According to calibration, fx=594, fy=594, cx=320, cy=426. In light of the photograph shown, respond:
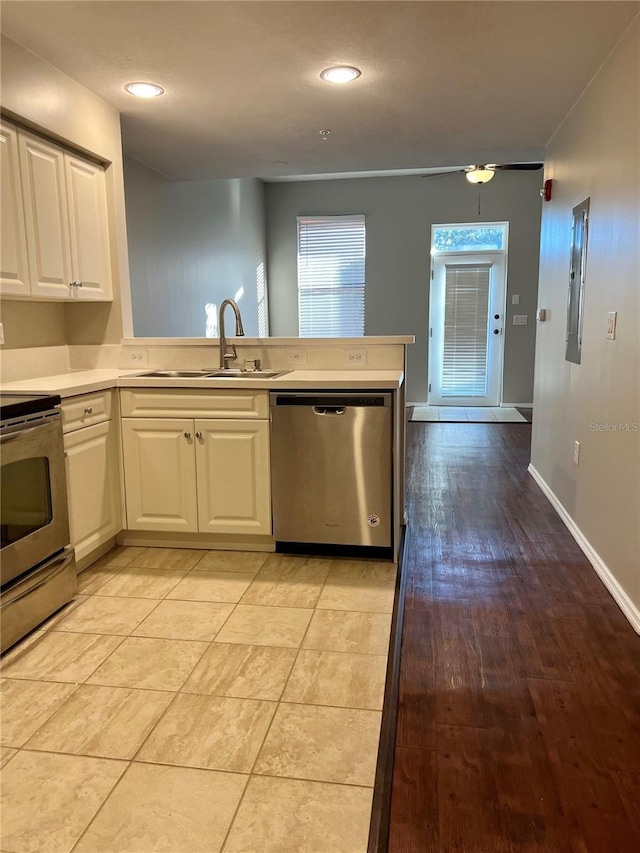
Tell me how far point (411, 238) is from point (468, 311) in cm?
117

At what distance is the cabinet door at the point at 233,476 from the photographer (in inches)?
111

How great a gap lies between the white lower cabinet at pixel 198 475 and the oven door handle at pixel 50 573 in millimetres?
599

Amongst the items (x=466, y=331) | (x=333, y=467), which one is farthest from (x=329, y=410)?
(x=466, y=331)

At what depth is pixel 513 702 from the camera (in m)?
1.79

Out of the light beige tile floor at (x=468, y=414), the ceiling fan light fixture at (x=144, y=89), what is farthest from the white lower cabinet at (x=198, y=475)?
the light beige tile floor at (x=468, y=414)

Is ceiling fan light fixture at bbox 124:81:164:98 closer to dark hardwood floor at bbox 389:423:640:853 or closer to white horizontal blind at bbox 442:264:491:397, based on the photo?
dark hardwood floor at bbox 389:423:640:853

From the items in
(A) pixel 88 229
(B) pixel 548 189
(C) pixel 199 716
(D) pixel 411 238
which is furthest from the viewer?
(D) pixel 411 238

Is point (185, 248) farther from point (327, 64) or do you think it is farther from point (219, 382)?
point (219, 382)

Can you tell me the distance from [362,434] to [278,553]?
0.77 meters

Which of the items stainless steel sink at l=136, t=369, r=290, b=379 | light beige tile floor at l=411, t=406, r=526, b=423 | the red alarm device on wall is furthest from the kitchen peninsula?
light beige tile floor at l=411, t=406, r=526, b=423

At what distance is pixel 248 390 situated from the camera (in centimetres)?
278


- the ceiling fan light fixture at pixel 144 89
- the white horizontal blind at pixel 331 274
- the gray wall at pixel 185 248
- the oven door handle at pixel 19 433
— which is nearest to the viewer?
the oven door handle at pixel 19 433

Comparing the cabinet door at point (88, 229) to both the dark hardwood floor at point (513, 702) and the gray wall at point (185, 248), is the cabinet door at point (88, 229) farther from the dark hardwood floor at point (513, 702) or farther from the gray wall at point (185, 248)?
the dark hardwood floor at point (513, 702)

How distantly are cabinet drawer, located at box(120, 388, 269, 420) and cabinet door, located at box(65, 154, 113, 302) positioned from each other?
0.64m
